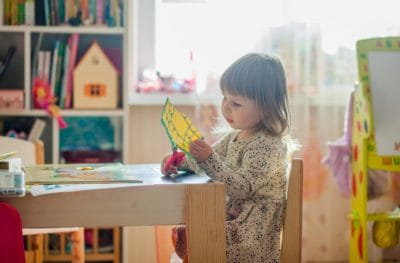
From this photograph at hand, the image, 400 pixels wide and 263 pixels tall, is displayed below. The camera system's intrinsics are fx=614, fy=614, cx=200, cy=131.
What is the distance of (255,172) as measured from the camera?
1422 mm

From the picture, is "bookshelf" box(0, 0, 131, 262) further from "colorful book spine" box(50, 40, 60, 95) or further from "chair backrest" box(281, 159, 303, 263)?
"chair backrest" box(281, 159, 303, 263)

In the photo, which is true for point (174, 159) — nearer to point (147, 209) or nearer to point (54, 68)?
point (147, 209)

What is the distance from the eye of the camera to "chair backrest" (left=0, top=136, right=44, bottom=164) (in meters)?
1.94

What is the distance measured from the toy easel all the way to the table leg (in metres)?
Result: 0.96

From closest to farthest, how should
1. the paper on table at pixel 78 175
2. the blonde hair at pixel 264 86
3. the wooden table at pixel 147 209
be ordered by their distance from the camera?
the wooden table at pixel 147 209 < the paper on table at pixel 78 175 < the blonde hair at pixel 264 86

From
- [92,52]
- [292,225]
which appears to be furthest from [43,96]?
[292,225]

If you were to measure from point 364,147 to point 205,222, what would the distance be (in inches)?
40.1

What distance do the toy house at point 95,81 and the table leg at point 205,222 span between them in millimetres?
1217

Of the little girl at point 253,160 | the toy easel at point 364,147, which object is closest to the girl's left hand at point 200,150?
the little girl at point 253,160

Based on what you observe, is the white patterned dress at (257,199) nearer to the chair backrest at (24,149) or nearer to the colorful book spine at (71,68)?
the chair backrest at (24,149)

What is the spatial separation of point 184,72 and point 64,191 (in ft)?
4.90

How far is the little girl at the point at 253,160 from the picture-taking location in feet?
4.60

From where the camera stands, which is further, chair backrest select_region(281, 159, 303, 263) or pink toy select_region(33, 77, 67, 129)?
pink toy select_region(33, 77, 67, 129)

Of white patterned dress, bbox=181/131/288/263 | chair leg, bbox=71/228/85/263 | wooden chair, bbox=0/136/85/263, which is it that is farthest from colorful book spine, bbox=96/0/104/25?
white patterned dress, bbox=181/131/288/263
